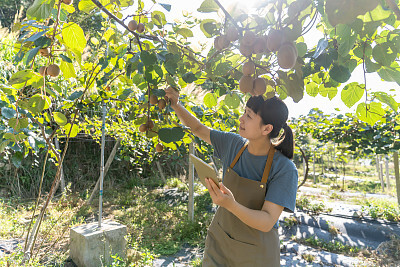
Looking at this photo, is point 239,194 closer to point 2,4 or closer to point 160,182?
point 160,182

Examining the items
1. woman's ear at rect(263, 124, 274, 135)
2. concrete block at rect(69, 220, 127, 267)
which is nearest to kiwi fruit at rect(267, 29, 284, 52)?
woman's ear at rect(263, 124, 274, 135)

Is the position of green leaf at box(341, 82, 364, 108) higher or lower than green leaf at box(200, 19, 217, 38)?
lower

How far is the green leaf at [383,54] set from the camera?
0.62m

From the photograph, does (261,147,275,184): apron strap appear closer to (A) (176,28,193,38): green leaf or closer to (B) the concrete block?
(A) (176,28,193,38): green leaf

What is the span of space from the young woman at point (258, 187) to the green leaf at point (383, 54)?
373mm

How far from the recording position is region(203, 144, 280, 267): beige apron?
965mm

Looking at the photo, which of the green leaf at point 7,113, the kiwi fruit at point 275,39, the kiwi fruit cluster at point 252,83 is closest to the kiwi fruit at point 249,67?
the kiwi fruit cluster at point 252,83

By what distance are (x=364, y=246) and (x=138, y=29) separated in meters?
3.74

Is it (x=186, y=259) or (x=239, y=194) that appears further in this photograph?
(x=186, y=259)

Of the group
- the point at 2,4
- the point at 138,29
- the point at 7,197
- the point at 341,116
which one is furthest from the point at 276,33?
the point at 2,4

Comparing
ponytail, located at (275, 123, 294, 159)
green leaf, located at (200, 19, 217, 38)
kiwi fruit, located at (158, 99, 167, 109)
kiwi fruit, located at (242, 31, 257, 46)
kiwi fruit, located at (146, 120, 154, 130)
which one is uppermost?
green leaf, located at (200, 19, 217, 38)

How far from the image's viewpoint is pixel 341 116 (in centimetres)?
407

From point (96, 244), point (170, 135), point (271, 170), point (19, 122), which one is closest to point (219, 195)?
point (170, 135)

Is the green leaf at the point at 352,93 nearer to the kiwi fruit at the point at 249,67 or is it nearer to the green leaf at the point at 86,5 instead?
the kiwi fruit at the point at 249,67
